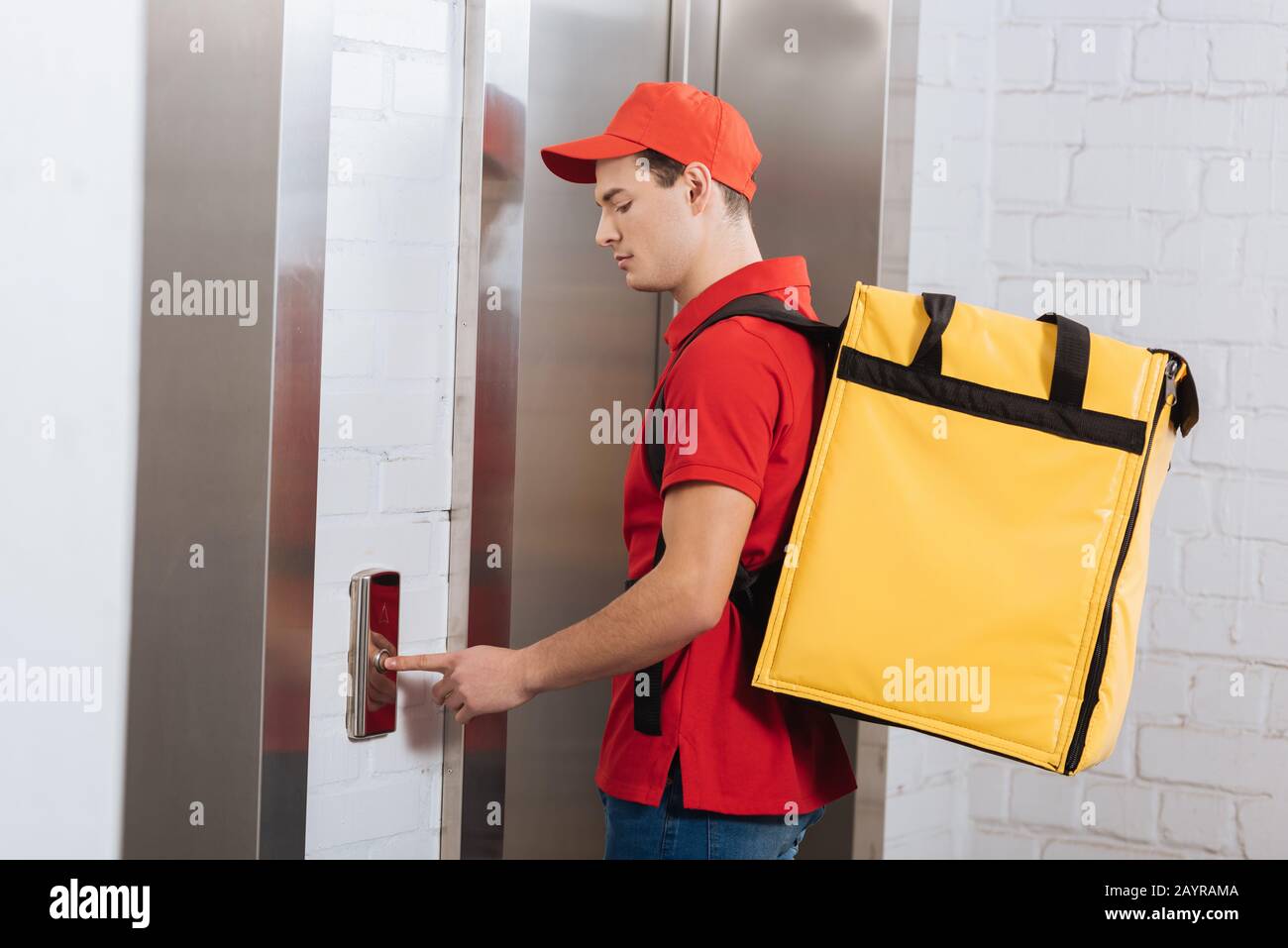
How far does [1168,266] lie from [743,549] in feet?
3.17

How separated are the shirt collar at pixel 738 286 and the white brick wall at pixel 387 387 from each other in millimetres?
314

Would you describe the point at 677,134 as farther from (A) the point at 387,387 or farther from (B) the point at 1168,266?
(B) the point at 1168,266

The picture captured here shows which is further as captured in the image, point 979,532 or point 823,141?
point 823,141

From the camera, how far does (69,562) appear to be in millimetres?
1230

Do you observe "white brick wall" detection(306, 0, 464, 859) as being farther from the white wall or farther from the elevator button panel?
the white wall

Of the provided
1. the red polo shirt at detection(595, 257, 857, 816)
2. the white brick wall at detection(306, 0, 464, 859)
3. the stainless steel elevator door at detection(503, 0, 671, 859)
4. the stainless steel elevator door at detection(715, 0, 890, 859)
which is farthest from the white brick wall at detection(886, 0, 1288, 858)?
the white brick wall at detection(306, 0, 464, 859)

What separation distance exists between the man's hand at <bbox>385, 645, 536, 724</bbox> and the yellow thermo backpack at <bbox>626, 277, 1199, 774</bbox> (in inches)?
10.4

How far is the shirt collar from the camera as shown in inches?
54.7

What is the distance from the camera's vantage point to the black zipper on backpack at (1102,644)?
1.20 metres

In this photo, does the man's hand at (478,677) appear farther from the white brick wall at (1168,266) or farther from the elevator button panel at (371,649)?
the white brick wall at (1168,266)

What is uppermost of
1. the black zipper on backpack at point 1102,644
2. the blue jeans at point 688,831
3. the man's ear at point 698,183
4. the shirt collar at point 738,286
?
the man's ear at point 698,183

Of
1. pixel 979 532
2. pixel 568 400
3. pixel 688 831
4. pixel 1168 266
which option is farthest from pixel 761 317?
pixel 1168 266

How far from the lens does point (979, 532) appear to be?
1.22m

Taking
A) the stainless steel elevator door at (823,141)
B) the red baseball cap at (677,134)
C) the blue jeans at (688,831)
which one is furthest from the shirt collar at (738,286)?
the blue jeans at (688,831)
